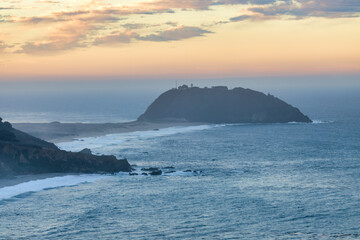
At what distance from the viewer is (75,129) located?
530ft

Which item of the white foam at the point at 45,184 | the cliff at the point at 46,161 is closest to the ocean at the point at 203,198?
the white foam at the point at 45,184

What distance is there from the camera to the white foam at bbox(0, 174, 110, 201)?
Answer: 238 feet

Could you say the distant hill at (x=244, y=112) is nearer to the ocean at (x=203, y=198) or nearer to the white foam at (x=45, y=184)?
the ocean at (x=203, y=198)

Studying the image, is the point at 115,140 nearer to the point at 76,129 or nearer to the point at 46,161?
the point at 76,129

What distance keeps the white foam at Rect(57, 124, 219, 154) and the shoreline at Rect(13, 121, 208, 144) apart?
15.2 ft

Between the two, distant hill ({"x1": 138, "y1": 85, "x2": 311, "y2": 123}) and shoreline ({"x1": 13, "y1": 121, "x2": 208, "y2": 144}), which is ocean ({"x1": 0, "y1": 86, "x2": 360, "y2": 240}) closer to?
shoreline ({"x1": 13, "y1": 121, "x2": 208, "y2": 144})

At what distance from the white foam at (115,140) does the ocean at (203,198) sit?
2689 mm

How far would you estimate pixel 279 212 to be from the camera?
203 ft

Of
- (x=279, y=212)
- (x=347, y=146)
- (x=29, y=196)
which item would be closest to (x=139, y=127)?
(x=347, y=146)

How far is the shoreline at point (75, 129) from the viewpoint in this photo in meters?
146

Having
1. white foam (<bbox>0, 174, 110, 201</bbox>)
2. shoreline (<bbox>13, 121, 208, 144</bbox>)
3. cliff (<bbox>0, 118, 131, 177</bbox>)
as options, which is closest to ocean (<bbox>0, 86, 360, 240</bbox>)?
white foam (<bbox>0, 174, 110, 201</bbox>)

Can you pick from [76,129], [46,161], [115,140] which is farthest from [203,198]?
[76,129]

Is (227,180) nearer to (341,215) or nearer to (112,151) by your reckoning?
(341,215)

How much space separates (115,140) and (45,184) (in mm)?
61338
